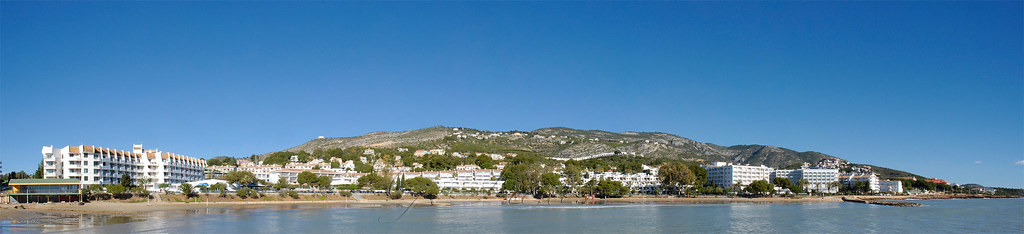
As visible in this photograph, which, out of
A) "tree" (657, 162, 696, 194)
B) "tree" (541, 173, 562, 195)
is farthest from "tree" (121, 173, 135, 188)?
"tree" (657, 162, 696, 194)

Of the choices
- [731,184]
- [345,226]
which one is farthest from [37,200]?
[731,184]

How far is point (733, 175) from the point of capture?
12150 centimetres

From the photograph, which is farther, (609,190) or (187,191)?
(609,190)

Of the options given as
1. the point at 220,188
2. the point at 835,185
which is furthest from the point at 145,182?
the point at 835,185

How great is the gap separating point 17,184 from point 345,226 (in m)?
32.5

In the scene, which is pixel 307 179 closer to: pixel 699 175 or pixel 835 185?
pixel 699 175

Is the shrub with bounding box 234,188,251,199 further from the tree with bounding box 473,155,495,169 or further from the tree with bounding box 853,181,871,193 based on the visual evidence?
the tree with bounding box 853,181,871,193

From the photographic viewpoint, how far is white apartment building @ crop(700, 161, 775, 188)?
399 ft

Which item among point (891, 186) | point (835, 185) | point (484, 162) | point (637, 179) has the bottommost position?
point (891, 186)

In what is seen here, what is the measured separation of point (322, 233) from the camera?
34.2 m

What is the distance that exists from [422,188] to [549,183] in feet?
55.5

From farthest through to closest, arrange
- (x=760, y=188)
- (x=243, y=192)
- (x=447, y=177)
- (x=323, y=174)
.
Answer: (x=447, y=177) → (x=760, y=188) → (x=323, y=174) → (x=243, y=192)

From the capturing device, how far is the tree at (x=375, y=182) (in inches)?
3073

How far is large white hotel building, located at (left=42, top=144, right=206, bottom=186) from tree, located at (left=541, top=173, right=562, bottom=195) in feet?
139
